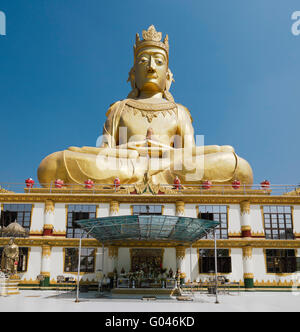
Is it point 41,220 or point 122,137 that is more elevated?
point 122,137

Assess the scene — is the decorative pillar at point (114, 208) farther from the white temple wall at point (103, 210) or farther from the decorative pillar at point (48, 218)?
the decorative pillar at point (48, 218)

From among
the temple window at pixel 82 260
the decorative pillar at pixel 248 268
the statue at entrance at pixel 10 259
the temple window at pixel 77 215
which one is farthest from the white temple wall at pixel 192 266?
the statue at entrance at pixel 10 259

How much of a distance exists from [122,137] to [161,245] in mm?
11356

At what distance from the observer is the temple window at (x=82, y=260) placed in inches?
852

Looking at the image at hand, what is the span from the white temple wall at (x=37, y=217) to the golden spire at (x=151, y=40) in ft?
58.2

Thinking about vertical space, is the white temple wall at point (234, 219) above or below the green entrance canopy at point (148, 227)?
above

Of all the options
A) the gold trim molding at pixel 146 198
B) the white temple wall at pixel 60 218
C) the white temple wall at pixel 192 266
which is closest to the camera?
the white temple wall at pixel 192 266

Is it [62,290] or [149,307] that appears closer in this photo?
[149,307]

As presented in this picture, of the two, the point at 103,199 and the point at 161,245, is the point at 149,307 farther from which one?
the point at 103,199

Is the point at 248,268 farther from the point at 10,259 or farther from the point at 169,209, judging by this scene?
the point at 10,259

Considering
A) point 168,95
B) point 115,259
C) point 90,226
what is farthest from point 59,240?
point 168,95

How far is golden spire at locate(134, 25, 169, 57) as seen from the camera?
3250cm

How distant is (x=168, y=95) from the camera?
111ft

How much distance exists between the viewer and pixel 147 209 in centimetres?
2266
